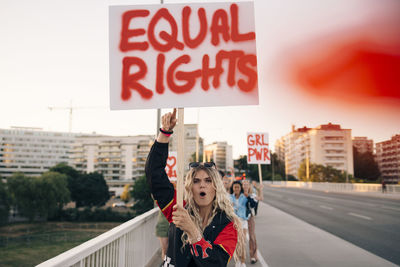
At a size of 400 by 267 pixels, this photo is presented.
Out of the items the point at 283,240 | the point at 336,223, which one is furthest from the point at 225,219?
the point at 336,223

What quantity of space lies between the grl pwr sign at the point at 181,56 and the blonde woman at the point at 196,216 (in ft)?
1.22

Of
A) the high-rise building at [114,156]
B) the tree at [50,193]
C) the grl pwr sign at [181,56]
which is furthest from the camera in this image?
the high-rise building at [114,156]

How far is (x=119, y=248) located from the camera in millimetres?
4789

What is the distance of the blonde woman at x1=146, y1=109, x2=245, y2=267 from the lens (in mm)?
1869

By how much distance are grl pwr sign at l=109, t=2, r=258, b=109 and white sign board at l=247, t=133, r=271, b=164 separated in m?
7.35

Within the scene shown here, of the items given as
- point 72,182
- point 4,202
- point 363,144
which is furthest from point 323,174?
point 363,144

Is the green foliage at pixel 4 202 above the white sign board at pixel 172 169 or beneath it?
beneath

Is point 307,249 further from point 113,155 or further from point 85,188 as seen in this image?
point 113,155

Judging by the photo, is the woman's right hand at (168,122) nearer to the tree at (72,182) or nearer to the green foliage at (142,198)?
the green foliage at (142,198)

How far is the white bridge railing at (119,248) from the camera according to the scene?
2998 mm

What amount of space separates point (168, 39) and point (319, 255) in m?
7.33

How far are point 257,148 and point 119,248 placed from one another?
6.21 meters

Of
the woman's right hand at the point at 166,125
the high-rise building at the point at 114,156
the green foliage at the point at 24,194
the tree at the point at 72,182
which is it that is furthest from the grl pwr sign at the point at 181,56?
the high-rise building at the point at 114,156

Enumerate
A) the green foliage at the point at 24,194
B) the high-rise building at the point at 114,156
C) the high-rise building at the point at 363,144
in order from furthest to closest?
the high-rise building at the point at 363,144
the high-rise building at the point at 114,156
the green foliage at the point at 24,194
